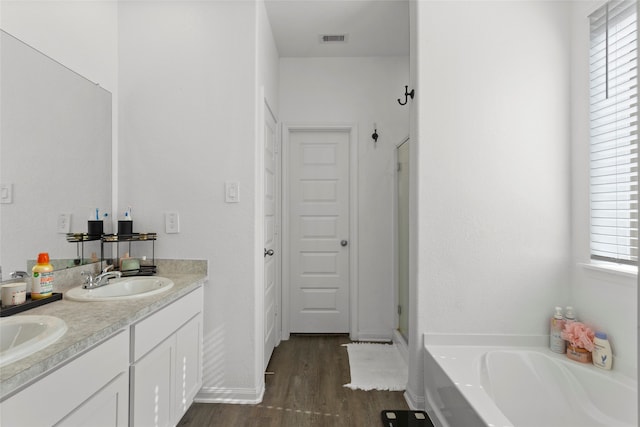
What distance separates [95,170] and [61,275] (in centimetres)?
63

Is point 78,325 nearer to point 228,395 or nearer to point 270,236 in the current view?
point 228,395

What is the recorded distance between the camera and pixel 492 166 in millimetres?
2197

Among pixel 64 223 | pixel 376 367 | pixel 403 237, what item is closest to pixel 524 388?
pixel 376 367

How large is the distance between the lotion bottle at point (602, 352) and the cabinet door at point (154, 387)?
222 cm

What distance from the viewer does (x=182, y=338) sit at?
1.91m

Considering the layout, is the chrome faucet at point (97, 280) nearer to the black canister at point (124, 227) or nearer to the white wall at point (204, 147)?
the black canister at point (124, 227)

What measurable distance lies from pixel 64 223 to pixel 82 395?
3.41 ft

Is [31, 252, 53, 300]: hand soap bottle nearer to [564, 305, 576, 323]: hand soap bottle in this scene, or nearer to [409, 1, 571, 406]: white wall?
[409, 1, 571, 406]: white wall

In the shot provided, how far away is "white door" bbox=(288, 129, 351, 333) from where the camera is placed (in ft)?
11.5

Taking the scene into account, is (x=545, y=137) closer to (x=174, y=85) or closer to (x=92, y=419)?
(x=174, y=85)

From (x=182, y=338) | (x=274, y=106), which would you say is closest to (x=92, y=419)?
(x=182, y=338)

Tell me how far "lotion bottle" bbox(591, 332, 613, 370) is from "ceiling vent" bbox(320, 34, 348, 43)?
2758 mm

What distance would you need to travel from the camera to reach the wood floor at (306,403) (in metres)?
2.08

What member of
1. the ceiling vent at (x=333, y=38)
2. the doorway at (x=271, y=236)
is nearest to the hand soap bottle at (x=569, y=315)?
the doorway at (x=271, y=236)
